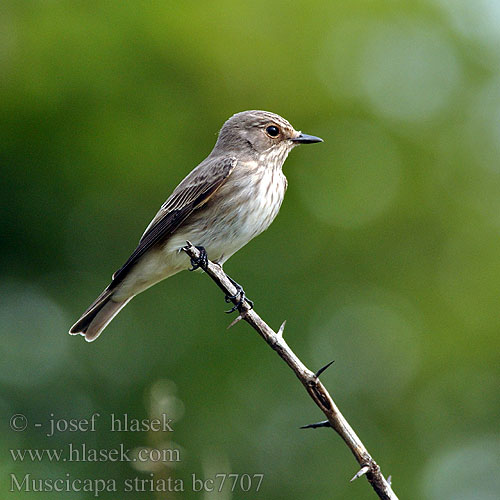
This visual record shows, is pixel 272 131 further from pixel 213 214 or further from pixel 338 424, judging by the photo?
pixel 338 424

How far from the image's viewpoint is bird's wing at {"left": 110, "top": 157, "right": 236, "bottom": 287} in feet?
17.5

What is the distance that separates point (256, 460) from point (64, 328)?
2898 mm

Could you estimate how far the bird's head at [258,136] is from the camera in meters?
5.78

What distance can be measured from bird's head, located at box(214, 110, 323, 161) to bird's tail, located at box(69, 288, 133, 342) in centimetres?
122

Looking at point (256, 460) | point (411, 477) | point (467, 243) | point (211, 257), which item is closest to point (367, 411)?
point (411, 477)

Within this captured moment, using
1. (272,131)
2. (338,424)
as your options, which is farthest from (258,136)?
(338,424)

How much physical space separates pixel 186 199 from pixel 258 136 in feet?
2.55

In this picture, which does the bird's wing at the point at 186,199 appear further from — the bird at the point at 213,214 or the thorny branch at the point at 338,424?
the thorny branch at the point at 338,424

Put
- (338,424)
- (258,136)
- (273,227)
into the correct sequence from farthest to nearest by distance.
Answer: (273,227) < (258,136) < (338,424)

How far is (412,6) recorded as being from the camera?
507 inches

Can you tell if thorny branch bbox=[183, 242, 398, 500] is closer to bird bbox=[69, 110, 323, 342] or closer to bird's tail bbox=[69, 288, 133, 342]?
bird bbox=[69, 110, 323, 342]

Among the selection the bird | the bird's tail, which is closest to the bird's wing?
the bird

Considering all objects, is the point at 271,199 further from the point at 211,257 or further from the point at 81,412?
the point at 81,412

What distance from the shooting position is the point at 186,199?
5375 millimetres
